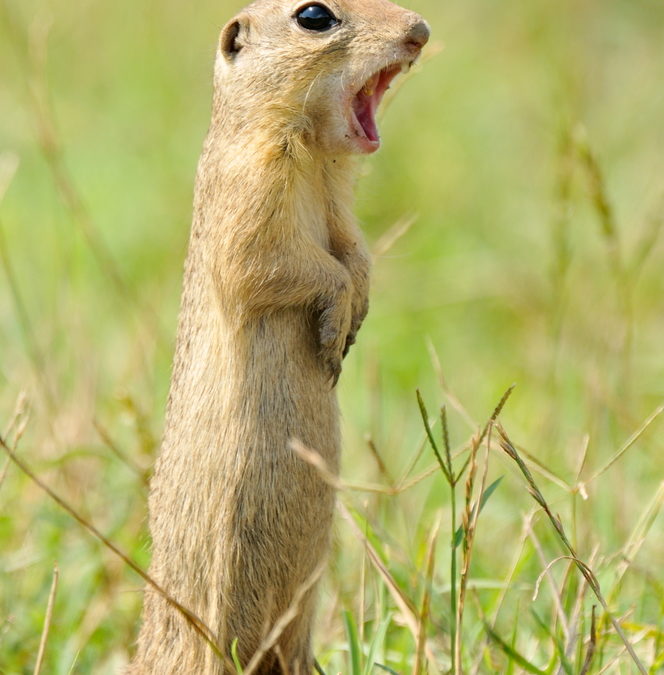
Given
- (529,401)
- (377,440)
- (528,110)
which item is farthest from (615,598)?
(528,110)

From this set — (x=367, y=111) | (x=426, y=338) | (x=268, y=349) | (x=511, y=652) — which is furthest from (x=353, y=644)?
(x=367, y=111)

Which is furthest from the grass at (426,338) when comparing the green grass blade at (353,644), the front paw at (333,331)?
the front paw at (333,331)

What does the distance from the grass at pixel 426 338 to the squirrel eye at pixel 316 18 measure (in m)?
0.84

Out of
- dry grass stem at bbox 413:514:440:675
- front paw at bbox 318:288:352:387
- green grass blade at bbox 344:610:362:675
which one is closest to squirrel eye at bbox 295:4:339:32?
front paw at bbox 318:288:352:387

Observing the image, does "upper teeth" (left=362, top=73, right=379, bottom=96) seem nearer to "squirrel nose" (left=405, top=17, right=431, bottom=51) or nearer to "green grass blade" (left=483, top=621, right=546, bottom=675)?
"squirrel nose" (left=405, top=17, right=431, bottom=51)

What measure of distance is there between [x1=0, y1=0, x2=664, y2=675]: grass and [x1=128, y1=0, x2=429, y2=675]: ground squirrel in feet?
0.72

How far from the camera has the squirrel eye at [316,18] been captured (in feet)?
12.2

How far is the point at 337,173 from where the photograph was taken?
12.6 feet

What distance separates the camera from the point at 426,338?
13.7ft

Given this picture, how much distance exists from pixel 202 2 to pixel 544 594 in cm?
787

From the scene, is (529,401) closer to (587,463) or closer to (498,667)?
(587,463)

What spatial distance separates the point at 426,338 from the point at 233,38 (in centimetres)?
117

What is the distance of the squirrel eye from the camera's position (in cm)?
373

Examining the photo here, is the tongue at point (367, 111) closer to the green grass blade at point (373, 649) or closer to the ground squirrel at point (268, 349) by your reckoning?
the ground squirrel at point (268, 349)
